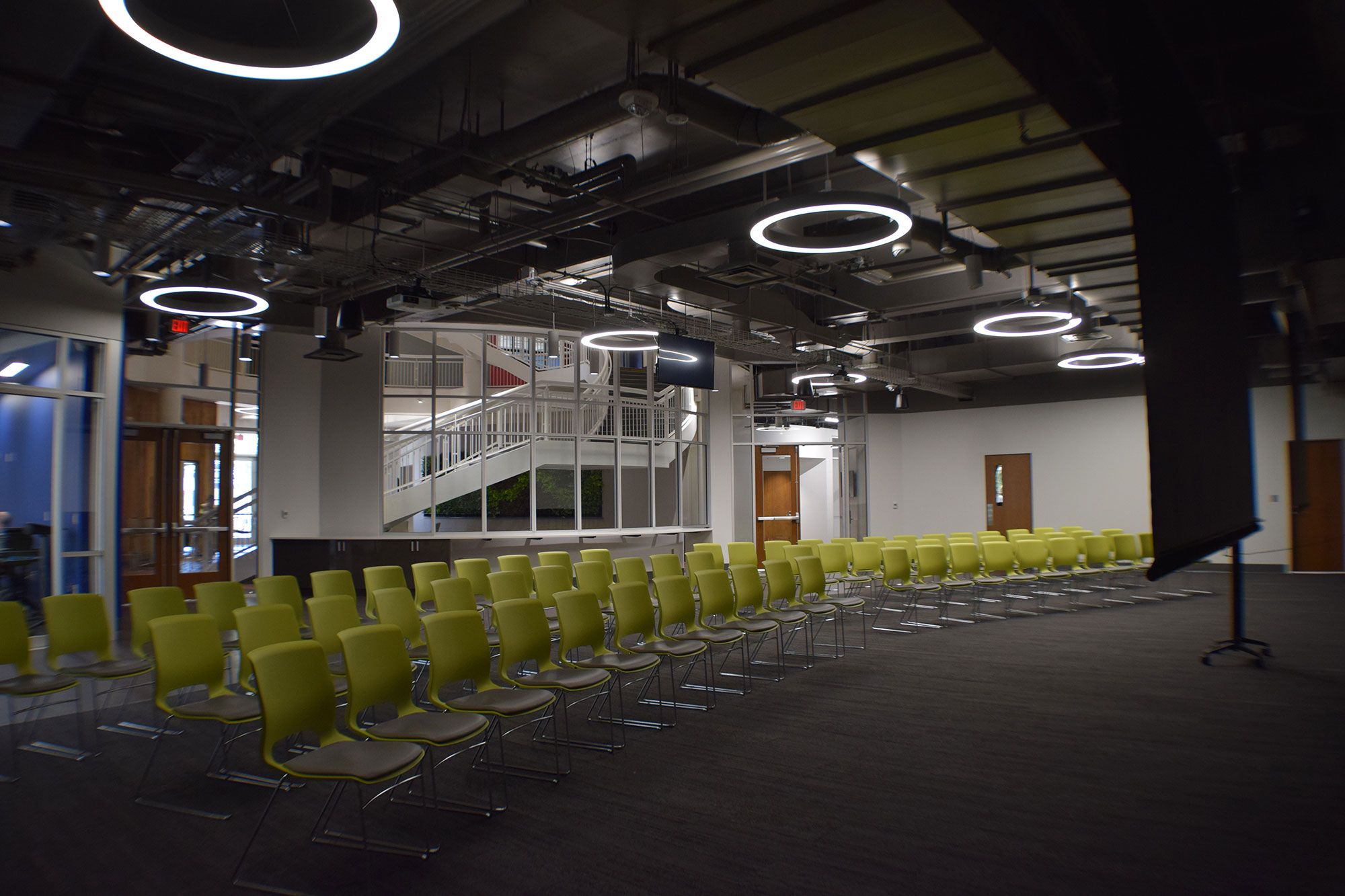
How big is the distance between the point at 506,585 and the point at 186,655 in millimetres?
2519

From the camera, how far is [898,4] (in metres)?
3.39

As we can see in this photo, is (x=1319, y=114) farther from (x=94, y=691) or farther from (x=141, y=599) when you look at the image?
(x=94, y=691)

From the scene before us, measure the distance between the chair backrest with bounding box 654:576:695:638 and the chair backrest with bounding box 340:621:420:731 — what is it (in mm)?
2509

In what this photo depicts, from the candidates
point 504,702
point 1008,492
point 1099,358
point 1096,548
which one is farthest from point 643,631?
point 1008,492

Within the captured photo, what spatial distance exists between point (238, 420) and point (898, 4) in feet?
35.1

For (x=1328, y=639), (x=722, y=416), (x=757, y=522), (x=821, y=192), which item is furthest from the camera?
(x=757, y=522)

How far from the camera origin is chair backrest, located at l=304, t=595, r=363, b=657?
17.4ft

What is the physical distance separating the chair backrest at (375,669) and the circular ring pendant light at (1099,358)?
34.5ft

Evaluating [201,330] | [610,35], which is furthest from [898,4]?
[201,330]

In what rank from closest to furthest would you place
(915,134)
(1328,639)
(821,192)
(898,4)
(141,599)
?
(898,4)
(915,134)
(821,192)
(141,599)
(1328,639)

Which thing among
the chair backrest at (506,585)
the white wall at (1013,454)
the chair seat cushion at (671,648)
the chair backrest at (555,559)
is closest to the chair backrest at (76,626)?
the chair backrest at (506,585)

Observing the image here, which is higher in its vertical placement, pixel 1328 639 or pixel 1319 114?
pixel 1319 114

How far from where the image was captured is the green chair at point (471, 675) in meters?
4.38

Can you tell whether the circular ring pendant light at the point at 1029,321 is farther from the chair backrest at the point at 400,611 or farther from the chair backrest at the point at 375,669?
the chair backrest at the point at 375,669
